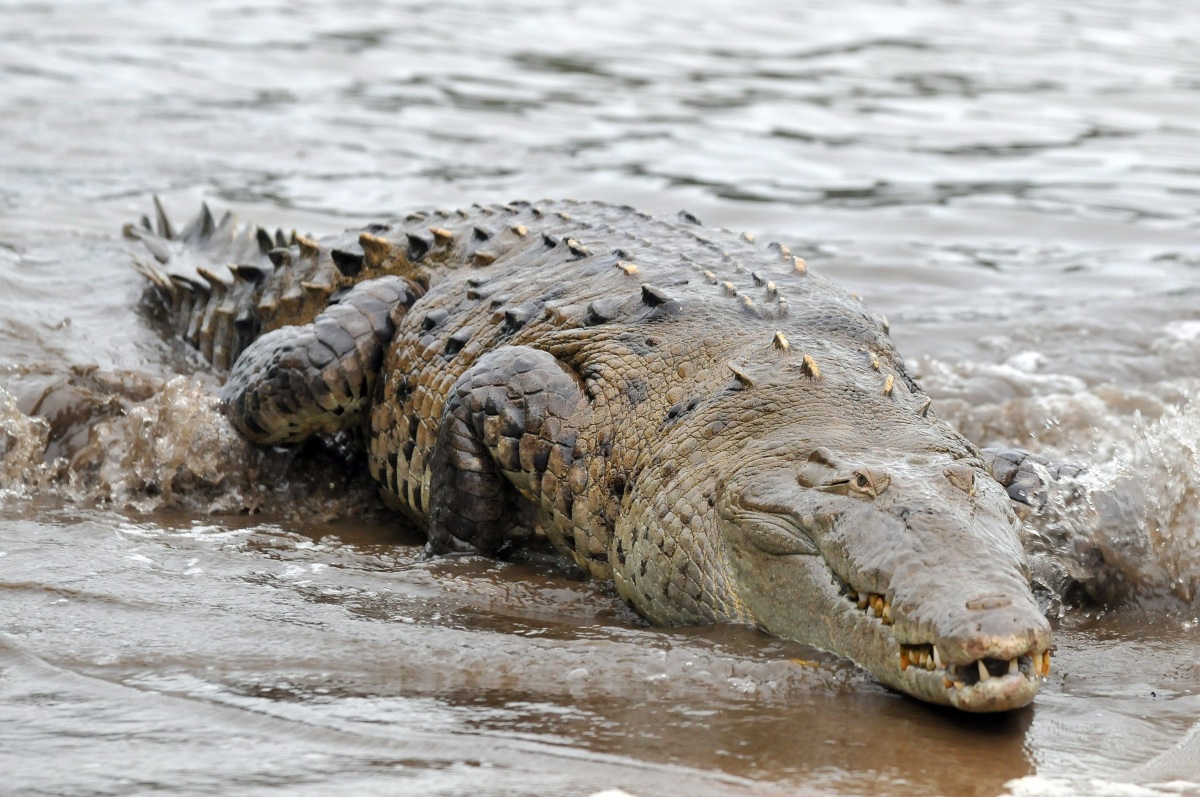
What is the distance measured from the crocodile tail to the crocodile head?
2.62m

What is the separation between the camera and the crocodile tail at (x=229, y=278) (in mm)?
5852

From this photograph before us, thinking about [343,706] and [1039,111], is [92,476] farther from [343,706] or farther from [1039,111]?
[1039,111]

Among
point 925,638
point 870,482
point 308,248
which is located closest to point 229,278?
point 308,248

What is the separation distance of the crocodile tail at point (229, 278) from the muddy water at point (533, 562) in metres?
0.24

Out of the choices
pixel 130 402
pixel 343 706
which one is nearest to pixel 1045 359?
pixel 130 402

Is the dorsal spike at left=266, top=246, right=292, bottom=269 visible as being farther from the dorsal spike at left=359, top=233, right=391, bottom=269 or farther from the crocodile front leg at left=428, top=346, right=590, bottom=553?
the crocodile front leg at left=428, top=346, right=590, bottom=553

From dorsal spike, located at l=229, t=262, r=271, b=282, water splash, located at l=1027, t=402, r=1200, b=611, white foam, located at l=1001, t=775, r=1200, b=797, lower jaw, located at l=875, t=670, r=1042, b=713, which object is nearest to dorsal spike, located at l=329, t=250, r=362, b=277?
dorsal spike, located at l=229, t=262, r=271, b=282

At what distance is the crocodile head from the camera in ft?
9.84

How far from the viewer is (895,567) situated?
10.5 ft

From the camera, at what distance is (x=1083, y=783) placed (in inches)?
114

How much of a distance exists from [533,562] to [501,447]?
0.42 metres

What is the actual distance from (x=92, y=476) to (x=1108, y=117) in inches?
453

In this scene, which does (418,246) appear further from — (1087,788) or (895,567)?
(1087,788)

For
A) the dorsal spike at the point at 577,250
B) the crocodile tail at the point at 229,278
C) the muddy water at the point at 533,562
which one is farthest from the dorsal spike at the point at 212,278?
the dorsal spike at the point at 577,250
